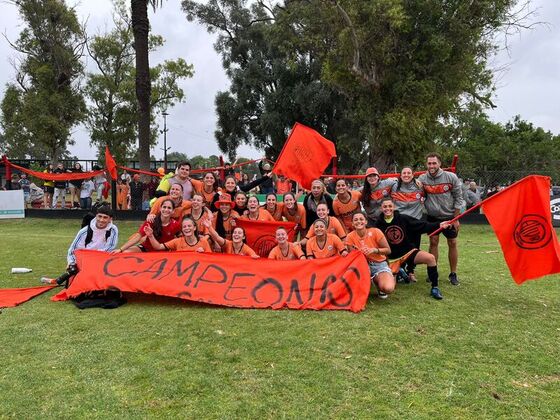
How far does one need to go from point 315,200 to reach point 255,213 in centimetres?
97

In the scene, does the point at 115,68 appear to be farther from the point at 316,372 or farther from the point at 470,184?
the point at 316,372

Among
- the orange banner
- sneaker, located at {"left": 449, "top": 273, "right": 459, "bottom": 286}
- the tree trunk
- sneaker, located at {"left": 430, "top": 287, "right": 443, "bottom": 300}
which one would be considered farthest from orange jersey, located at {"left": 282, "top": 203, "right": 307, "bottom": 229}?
the tree trunk

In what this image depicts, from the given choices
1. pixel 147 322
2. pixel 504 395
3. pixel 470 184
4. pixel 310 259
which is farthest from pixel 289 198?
pixel 470 184

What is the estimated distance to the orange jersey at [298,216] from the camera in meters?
7.10

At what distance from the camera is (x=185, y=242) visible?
243 inches

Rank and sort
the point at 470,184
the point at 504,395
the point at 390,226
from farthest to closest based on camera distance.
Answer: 1. the point at 470,184
2. the point at 390,226
3. the point at 504,395

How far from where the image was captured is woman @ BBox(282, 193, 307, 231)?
7.02m

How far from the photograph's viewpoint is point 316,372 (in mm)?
3531

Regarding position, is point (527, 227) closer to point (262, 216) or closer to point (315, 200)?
point (315, 200)

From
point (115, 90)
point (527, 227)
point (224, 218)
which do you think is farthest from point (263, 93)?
point (527, 227)

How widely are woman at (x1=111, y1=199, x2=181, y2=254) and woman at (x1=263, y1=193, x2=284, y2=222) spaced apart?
147cm

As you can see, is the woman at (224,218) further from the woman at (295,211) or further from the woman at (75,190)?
the woman at (75,190)

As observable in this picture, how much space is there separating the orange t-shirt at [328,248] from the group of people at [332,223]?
13 millimetres

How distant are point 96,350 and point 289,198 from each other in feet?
12.4
